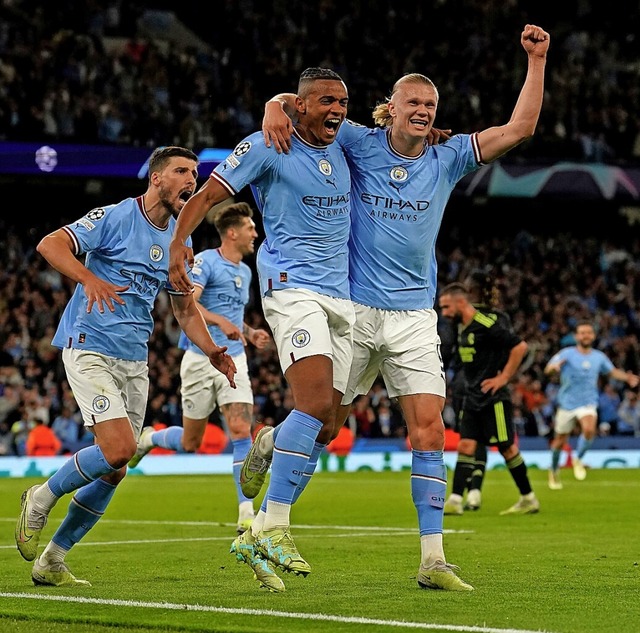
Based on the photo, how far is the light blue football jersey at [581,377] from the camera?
18875 millimetres

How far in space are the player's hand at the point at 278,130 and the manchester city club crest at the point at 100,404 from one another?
164cm

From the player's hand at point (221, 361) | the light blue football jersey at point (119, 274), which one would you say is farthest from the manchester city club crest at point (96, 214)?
the player's hand at point (221, 361)

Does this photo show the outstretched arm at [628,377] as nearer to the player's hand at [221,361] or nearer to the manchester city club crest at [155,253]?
the player's hand at [221,361]

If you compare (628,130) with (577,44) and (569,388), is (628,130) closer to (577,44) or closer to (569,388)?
(577,44)

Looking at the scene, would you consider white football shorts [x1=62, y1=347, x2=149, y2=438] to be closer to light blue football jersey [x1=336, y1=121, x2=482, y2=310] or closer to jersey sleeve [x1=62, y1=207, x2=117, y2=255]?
jersey sleeve [x1=62, y1=207, x2=117, y2=255]

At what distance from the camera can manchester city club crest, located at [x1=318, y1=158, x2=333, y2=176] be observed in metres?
6.76

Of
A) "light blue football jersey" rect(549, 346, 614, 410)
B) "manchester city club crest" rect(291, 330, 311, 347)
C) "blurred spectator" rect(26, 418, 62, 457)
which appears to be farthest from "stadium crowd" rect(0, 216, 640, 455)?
"manchester city club crest" rect(291, 330, 311, 347)

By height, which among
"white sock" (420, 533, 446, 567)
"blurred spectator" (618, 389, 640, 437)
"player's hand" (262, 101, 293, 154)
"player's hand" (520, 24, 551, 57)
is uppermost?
"player's hand" (520, 24, 551, 57)

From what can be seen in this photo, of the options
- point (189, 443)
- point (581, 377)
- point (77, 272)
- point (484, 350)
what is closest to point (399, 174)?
point (77, 272)

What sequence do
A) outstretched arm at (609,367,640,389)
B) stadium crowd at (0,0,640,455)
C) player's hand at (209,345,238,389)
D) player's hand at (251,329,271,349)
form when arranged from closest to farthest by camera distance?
player's hand at (209,345,238,389)
player's hand at (251,329,271,349)
outstretched arm at (609,367,640,389)
stadium crowd at (0,0,640,455)

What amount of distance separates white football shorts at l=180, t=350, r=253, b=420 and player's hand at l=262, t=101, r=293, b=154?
4.88 meters

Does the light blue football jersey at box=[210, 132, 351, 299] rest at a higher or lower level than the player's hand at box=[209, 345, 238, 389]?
higher

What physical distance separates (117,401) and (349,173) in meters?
1.77

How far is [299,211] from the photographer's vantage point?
672cm
